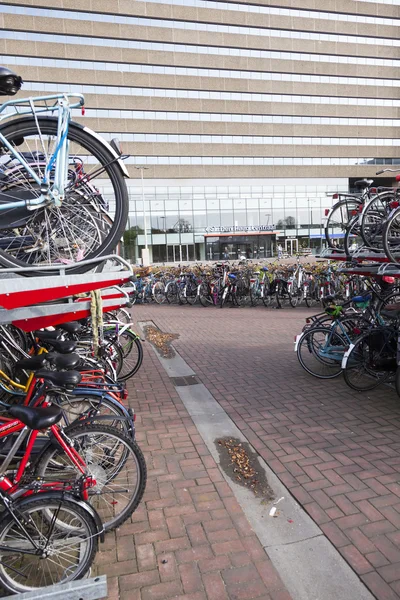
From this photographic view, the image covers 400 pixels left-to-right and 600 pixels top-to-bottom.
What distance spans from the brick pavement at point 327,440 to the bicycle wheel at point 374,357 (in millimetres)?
219

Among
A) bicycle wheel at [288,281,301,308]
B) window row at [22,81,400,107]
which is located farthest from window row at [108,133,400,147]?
bicycle wheel at [288,281,301,308]

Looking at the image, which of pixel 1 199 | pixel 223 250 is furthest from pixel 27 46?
pixel 1 199

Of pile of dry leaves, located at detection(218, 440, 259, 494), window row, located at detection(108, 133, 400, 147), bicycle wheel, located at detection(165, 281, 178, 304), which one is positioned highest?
window row, located at detection(108, 133, 400, 147)

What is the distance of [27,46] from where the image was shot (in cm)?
3672

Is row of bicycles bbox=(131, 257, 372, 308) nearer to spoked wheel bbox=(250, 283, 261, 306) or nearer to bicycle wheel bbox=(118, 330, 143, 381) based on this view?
spoked wheel bbox=(250, 283, 261, 306)

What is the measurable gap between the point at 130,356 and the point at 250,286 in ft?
26.5

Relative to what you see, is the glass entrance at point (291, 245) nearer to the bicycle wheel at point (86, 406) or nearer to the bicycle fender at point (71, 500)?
the bicycle wheel at point (86, 406)

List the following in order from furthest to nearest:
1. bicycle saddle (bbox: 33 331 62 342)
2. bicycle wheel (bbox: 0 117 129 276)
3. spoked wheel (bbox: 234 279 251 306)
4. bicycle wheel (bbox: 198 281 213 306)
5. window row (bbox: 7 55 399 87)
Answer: window row (bbox: 7 55 399 87) → bicycle wheel (bbox: 198 281 213 306) → spoked wheel (bbox: 234 279 251 306) → bicycle saddle (bbox: 33 331 62 342) → bicycle wheel (bbox: 0 117 129 276)

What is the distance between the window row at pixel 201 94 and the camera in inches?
1511

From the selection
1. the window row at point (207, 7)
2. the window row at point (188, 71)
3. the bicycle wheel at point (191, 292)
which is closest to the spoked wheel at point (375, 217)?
the bicycle wheel at point (191, 292)

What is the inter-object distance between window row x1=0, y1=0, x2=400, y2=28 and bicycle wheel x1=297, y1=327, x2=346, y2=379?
1724 inches

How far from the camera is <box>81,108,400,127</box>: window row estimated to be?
39625 millimetres

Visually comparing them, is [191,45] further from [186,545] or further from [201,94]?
[186,545]

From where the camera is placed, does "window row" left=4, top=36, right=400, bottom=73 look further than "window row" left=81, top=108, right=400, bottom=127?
Yes
